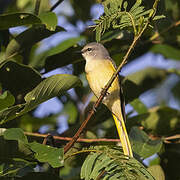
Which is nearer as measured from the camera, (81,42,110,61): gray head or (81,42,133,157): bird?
(81,42,133,157): bird

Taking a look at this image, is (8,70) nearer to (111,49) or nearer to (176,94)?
(111,49)

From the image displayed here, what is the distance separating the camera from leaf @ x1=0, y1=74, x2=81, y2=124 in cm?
205

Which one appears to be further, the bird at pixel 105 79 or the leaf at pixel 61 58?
the bird at pixel 105 79

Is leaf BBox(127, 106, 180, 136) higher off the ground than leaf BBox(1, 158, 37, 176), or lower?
lower

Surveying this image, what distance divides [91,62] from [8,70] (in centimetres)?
117

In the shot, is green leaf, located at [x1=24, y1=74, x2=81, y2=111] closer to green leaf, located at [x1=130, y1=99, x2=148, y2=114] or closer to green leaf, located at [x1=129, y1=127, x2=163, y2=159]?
green leaf, located at [x1=129, y1=127, x2=163, y2=159]

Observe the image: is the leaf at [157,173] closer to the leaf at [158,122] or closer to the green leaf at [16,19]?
the leaf at [158,122]

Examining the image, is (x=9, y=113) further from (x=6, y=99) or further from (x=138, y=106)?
(x=138, y=106)

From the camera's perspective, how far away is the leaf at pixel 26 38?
8.73ft

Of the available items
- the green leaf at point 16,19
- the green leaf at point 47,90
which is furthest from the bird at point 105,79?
the green leaf at point 47,90

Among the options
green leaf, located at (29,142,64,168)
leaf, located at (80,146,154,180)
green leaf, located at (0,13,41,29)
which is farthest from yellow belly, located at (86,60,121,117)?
green leaf, located at (29,142,64,168)

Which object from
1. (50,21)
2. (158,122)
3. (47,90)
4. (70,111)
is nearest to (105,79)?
(70,111)

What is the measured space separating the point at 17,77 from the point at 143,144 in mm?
1020

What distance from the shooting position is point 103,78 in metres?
3.27
